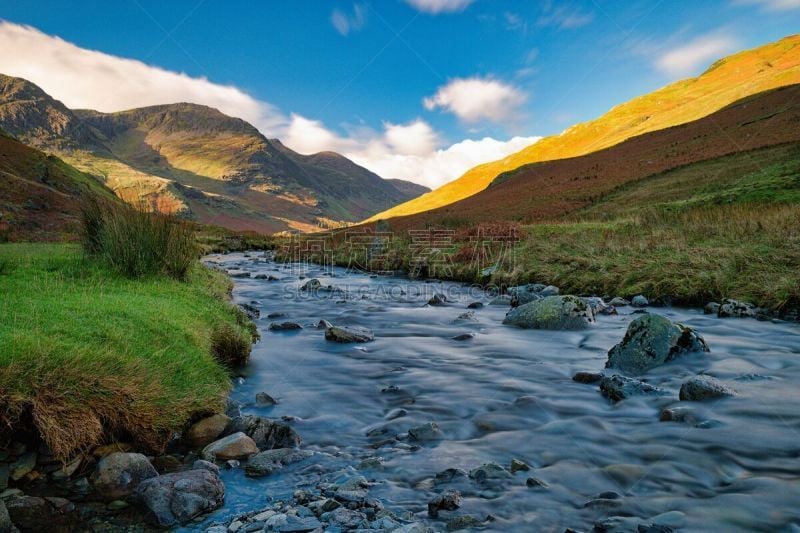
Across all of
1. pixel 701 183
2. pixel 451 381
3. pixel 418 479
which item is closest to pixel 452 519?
pixel 418 479

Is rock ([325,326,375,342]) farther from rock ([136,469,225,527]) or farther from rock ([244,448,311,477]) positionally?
rock ([136,469,225,527])

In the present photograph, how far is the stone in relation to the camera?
5.39 metres

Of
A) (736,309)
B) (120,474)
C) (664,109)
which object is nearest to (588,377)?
(736,309)

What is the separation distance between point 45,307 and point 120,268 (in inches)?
204

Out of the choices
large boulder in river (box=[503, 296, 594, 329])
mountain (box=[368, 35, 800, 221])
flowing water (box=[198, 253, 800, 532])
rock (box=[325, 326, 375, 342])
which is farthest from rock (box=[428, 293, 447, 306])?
mountain (box=[368, 35, 800, 221])

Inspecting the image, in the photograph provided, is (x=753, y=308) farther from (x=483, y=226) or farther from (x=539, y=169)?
(x=539, y=169)

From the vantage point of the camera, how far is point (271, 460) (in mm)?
5012

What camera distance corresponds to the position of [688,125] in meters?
60.0

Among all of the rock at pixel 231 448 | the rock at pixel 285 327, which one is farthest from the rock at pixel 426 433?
the rock at pixel 285 327

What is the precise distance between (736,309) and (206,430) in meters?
12.0

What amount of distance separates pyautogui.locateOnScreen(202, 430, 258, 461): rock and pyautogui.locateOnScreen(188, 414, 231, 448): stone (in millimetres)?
254

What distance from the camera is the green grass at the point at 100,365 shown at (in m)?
4.38

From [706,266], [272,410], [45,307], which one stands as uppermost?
[706,266]

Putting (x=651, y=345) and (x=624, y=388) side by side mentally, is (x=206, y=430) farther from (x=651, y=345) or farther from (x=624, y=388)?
(x=651, y=345)
